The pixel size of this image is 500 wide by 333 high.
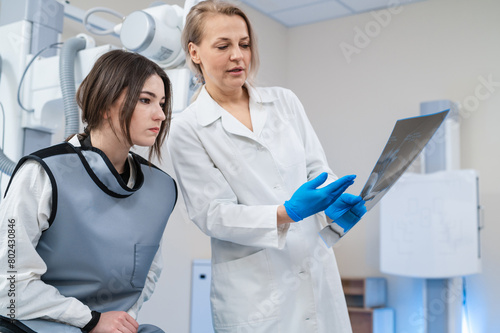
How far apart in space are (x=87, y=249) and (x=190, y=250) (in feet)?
6.82

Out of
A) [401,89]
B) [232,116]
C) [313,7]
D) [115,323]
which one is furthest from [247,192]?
[313,7]

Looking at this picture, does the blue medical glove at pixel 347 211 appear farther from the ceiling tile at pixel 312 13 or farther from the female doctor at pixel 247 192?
the ceiling tile at pixel 312 13

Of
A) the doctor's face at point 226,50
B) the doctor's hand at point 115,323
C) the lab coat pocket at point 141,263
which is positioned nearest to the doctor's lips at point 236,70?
the doctor's face at point 226,50

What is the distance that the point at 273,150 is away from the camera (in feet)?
4.23

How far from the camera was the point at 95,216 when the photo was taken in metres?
1.01

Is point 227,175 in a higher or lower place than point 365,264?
higher

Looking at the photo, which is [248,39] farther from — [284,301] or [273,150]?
[284,301]

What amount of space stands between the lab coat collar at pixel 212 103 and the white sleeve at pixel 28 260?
445mm

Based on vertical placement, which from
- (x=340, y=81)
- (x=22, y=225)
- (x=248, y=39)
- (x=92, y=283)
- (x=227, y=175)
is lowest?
(x=92, y=283)

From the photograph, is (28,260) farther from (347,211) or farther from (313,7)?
(313,7)

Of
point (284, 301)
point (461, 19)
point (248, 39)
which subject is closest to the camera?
point (284, 301)

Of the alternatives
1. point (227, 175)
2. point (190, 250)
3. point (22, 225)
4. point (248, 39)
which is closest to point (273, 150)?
point (227, 175)

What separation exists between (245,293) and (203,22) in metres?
0.68

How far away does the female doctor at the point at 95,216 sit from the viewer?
35.9 inches
